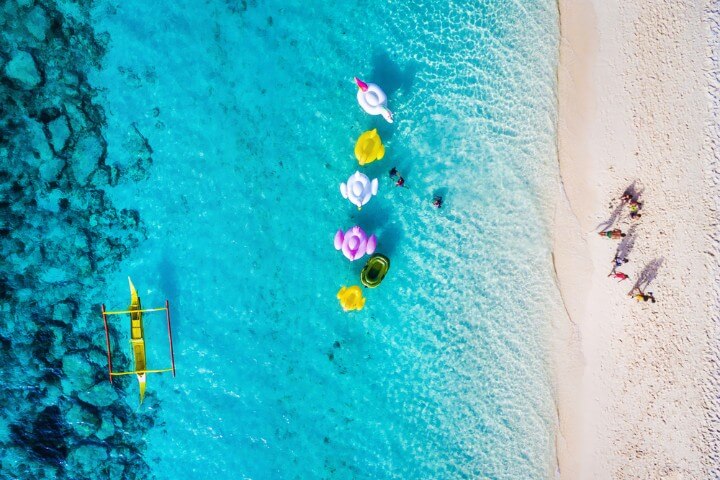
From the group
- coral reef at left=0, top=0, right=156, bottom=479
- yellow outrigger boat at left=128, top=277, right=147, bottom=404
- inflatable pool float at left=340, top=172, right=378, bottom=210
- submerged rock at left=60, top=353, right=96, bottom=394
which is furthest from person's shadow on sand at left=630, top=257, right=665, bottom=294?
submerged rock at left=60, top=353, right=96, bottom=394

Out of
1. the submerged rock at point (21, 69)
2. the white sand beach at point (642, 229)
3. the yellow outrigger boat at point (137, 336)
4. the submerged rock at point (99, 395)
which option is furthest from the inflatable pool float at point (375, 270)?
the submerged rock at point (21, 69)

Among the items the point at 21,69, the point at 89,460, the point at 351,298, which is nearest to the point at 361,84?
the point at 351,298

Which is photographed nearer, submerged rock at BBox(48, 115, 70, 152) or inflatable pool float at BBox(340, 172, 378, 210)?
inflatable pool float at BBox(340, 172, 378, 210)

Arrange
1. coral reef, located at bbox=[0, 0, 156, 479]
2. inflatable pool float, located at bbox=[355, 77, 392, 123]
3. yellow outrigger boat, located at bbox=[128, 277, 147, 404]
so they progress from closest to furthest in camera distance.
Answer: inflatable pool float, located at bbox=[355, 77, 392, 123]
coral reef, located at bbox=[0, 0, 156, 479]
yellow outrigger boat, located at bbox=[128, 277, 147, 404]

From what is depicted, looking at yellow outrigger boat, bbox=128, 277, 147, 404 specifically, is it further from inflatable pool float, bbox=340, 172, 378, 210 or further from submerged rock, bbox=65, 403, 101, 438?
inflatable pool float, bbox=340, 172, 378, 210

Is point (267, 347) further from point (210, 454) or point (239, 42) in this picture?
point (239, 42)

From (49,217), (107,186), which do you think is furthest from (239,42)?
(49,217)
